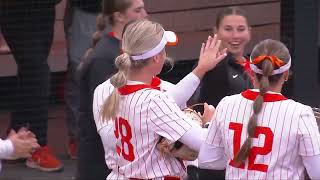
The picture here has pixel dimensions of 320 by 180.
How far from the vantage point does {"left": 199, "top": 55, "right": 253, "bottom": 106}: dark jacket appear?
503 cm

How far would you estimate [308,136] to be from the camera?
3.91 m

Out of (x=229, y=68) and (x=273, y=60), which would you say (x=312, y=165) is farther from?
(x=229, y=68)

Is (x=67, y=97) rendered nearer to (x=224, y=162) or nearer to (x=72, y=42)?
(x=72, y=42)

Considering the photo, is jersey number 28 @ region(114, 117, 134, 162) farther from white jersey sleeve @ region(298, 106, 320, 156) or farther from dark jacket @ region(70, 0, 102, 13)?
dark jacket @ region(70, 0, 102, 13)

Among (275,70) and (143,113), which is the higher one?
(275,70)

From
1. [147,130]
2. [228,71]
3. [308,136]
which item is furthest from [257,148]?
[228,71]

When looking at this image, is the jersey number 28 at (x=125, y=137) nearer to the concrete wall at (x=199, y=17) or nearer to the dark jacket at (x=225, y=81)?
the dark jacket at (x=225, y=81)

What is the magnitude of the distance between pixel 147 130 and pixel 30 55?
253cm

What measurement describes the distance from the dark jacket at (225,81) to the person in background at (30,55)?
5.46 feet

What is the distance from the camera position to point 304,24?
6.41m

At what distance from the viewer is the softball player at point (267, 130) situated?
12.9 feet

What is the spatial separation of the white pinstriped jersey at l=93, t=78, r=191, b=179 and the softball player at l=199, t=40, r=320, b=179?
16cm

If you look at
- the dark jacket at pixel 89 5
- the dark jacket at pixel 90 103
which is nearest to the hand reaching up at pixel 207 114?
the dark jacket at pixel 90 103

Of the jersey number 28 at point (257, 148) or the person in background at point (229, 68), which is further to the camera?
the person in background at point (229, 68)
